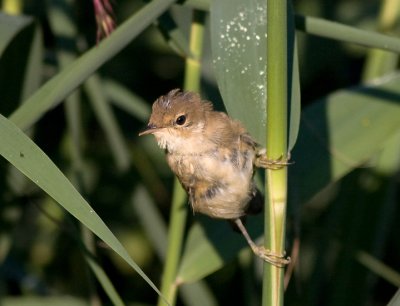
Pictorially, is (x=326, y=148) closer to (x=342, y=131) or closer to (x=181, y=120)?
(x=342, y=131)

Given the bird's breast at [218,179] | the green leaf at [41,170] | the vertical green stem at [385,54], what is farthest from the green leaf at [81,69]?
the vertical green stem at [385,54]

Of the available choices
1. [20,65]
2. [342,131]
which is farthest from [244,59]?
[20,65]

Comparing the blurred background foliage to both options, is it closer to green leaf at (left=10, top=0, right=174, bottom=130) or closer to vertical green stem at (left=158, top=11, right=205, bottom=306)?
vertical green stem at (left=158, top=11, right=205, bottom=306)

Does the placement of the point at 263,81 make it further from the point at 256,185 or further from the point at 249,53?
the point at 256,185

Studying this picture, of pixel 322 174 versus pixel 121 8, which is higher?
pixel 121 8

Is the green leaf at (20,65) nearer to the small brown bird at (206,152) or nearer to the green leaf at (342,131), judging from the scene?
the small brown bird at (206,152)

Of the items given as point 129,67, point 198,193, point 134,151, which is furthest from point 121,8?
point 198,193
